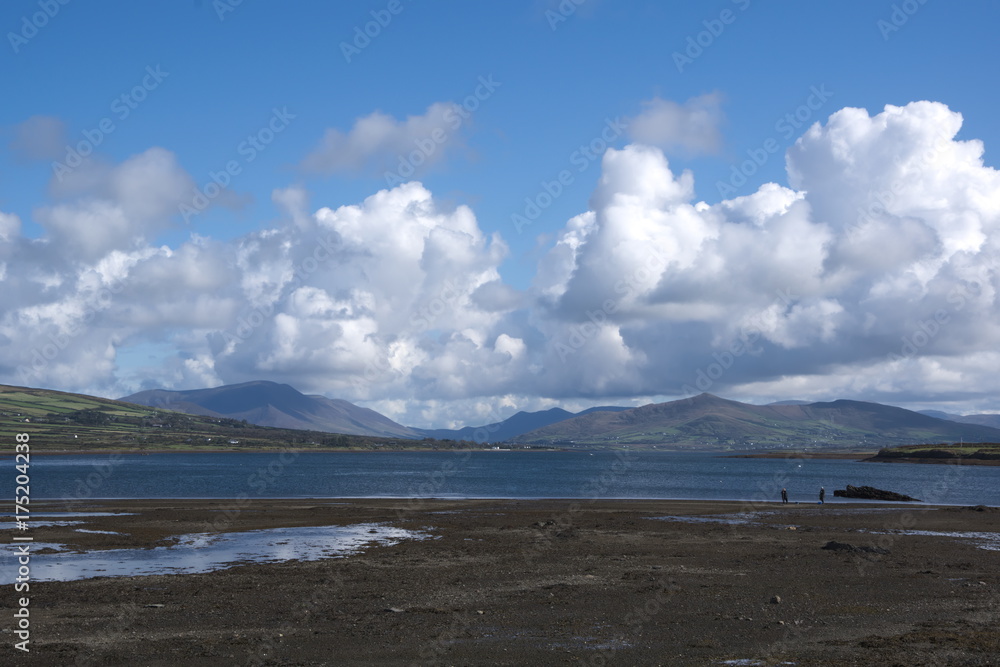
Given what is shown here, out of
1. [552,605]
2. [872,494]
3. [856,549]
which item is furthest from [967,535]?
[872,494]

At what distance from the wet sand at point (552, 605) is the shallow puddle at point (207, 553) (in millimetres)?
1576

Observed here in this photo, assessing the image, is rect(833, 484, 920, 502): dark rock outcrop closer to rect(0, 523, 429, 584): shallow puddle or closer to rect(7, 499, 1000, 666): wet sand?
rect(7, 499, 1000, 666): wet sand

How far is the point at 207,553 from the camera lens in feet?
130

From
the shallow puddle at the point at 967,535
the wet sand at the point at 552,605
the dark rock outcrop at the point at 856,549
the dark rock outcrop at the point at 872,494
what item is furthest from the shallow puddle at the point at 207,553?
the dark rock outcrop at the point at 872,494

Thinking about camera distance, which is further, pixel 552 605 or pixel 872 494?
pixel 872 494

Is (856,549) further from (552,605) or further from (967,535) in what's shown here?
(552,605)

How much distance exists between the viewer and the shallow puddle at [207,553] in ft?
111

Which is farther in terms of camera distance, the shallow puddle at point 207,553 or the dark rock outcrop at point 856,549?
the dark rock outcrop at point 856,549

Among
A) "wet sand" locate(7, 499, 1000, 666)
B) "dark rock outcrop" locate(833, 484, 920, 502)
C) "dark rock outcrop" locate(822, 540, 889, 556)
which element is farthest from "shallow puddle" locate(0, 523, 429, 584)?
"dark rock outcrop" locate(833, 484, 920, 502)

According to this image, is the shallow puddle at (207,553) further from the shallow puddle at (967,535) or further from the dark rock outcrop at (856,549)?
the shallow puddle at (967,535)

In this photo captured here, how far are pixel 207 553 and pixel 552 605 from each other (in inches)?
824

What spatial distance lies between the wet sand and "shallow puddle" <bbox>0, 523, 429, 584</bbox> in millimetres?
1576

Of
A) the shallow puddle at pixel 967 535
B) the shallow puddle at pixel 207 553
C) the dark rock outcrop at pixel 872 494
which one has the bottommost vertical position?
the dark rock outcrop at pixel 872 494

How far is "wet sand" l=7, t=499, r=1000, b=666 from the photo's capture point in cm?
2047
